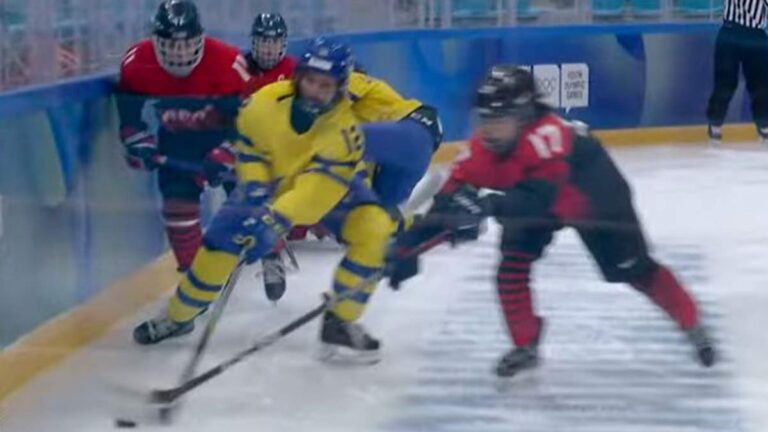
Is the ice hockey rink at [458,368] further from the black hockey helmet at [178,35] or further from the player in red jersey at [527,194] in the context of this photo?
the black hockey helmet at [178,35]

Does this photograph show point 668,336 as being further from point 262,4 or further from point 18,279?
point 262,4

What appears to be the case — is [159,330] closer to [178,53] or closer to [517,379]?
[178,53]

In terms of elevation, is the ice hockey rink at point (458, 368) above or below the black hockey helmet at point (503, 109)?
below

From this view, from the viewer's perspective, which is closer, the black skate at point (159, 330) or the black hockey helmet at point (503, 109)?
the black hockey helmet at point (503, 109)

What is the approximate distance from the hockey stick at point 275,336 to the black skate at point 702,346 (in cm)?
48

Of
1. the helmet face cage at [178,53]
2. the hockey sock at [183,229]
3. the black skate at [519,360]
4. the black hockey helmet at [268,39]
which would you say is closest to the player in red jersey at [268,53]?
the black hockey helmet at [268,39]

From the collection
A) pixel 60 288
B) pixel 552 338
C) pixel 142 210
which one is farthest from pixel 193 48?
pixel 552 338

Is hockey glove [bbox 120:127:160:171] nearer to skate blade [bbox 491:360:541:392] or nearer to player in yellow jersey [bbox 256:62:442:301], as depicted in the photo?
player in yellow jersey [bbox 256:62:442:301]

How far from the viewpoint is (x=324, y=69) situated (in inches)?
116

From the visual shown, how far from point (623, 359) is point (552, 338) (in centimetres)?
12

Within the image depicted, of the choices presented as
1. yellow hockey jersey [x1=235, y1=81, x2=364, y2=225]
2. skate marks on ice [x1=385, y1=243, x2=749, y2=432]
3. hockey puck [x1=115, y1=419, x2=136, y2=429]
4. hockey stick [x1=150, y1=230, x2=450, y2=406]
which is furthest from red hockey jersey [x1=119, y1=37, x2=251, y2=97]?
hockey puck [x1=115, y1=419, x2=136, y2=429]

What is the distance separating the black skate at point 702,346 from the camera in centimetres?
290

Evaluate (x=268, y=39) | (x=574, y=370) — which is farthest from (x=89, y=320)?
(x=574, y=370)

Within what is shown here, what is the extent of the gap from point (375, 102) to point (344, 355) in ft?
1.42
